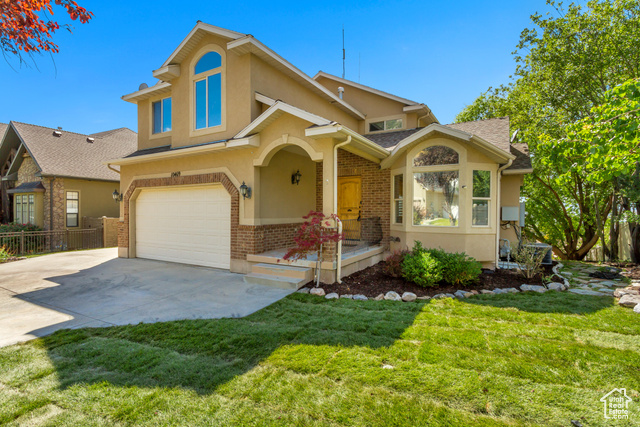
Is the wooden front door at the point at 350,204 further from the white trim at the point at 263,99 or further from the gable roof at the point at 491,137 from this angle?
the white trim at the point at 263,99

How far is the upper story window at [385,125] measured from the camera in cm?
1167

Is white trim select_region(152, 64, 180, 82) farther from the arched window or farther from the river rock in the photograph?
the river rock

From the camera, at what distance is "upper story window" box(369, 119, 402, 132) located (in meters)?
11.7

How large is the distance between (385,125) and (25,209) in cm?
1988

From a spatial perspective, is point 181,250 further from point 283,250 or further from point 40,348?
point 40,348

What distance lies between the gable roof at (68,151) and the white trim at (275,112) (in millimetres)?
12073

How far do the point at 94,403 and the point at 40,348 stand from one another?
6.31 ft

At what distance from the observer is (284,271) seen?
7219 mm

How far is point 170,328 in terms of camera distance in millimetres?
4652

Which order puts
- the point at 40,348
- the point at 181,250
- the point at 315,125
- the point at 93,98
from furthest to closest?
the point at 93,98 → the point at 181,250 → the point at 315,125 → the point at 40,348

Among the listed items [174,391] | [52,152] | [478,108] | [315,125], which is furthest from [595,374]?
[52,152]

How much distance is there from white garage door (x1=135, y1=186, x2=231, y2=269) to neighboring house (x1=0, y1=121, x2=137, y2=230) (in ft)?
21.8

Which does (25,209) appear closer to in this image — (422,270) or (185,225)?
(185,225)

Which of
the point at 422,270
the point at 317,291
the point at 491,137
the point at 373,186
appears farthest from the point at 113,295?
the point at 491,137
